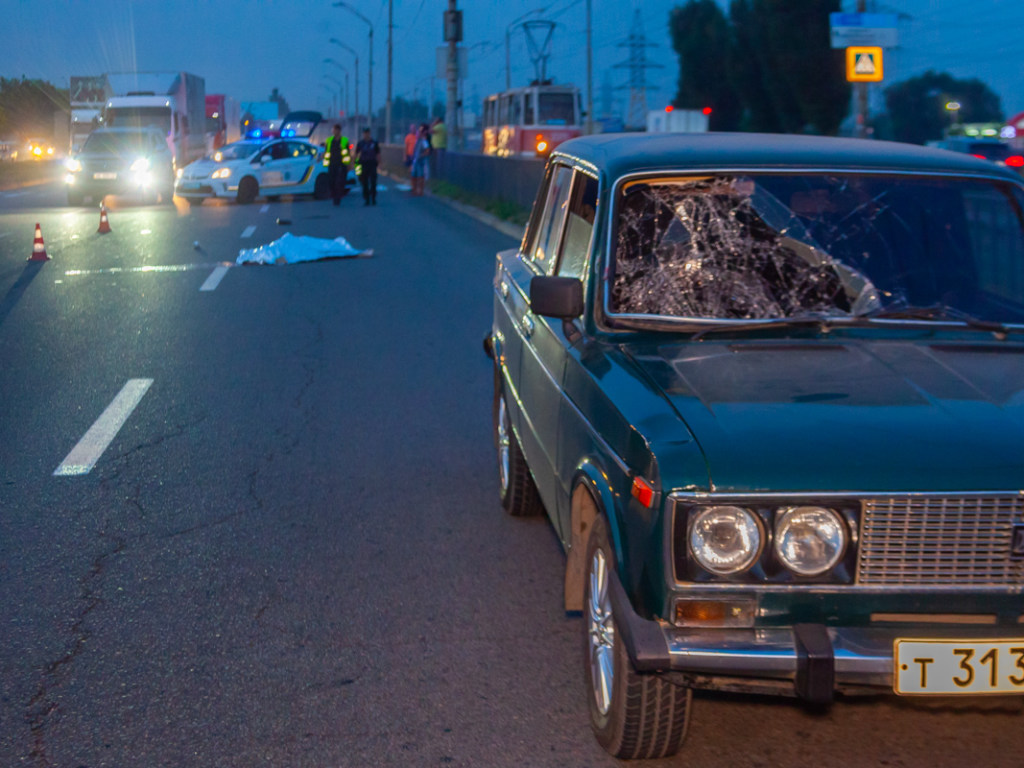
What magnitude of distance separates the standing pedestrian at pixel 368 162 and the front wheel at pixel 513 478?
875 inches

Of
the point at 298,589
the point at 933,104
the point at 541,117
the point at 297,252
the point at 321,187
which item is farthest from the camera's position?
the point at 933,104

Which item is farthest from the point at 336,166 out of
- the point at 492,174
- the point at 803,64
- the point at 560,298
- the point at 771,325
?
the point at 803,64

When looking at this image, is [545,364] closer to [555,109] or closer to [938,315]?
[938,315]

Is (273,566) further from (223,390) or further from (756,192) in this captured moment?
(223,390)

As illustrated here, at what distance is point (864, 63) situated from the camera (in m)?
17.2

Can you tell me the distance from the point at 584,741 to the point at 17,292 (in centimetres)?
1207

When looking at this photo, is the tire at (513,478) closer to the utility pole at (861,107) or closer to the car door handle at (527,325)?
the car door handle at (527,325)

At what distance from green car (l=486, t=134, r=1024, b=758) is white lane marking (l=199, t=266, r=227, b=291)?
9876mm

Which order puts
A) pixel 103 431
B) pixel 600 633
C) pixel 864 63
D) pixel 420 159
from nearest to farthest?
pixel 600 633 < pixel 103 431 < pixel 864 63 < pixel 420 159

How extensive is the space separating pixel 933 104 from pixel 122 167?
8240 cm

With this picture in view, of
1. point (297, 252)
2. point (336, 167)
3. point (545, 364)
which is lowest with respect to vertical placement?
point (297, 252)

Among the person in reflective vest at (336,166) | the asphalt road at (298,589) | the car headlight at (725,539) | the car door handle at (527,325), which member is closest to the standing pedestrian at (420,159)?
the person in reflective vest at (336,166)

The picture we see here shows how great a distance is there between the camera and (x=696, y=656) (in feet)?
9.48

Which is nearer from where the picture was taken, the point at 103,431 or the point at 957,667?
the point at 957,667
